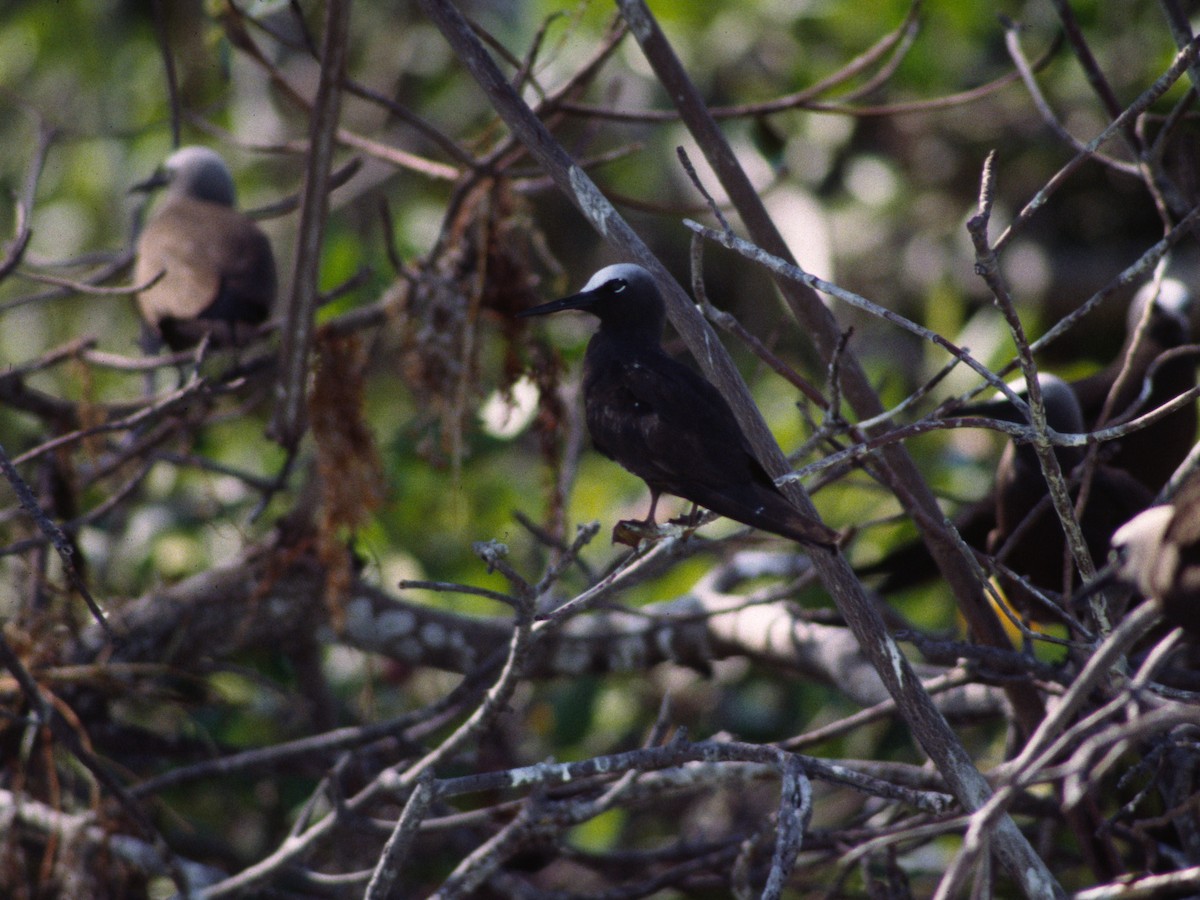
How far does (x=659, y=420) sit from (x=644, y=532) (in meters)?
0.23

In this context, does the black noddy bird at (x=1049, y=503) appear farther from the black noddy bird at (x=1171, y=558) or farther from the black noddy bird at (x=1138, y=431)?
the black noddy bird at (x=1171, y=558)

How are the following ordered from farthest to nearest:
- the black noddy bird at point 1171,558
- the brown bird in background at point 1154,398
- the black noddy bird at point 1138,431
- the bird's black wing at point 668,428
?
the brown bird in background at point 1154,398
the black noddy bird at point 1138,431
the bird's black wing at point 668,428
the black noddy bird at point 1171,558

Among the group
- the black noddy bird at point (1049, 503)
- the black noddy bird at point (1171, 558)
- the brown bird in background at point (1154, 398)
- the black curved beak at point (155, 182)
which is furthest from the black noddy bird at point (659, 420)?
the black curved beak at point (155, 182)

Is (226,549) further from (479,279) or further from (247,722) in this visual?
(479,279)

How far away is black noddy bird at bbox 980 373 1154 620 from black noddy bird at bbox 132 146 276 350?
2469 millimetres

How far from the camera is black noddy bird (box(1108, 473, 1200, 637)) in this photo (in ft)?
5.96

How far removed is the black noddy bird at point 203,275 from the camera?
4250 mm

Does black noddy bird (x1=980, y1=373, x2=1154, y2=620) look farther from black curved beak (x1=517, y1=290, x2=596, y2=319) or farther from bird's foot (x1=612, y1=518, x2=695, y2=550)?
black curved beak (x1=517, y1=290, x2=596, y2=319)

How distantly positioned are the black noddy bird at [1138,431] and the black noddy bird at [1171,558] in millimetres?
2143

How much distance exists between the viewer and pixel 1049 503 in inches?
138

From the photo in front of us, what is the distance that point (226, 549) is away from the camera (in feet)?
15.6

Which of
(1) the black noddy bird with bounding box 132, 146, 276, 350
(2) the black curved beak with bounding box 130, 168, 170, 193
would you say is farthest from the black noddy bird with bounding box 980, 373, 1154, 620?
(2) the black curved beak with bounding box 130, 168, 170, 193

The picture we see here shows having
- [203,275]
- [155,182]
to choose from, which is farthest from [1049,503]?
[155,182]

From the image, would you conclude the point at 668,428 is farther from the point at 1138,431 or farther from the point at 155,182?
the point at 155,182
